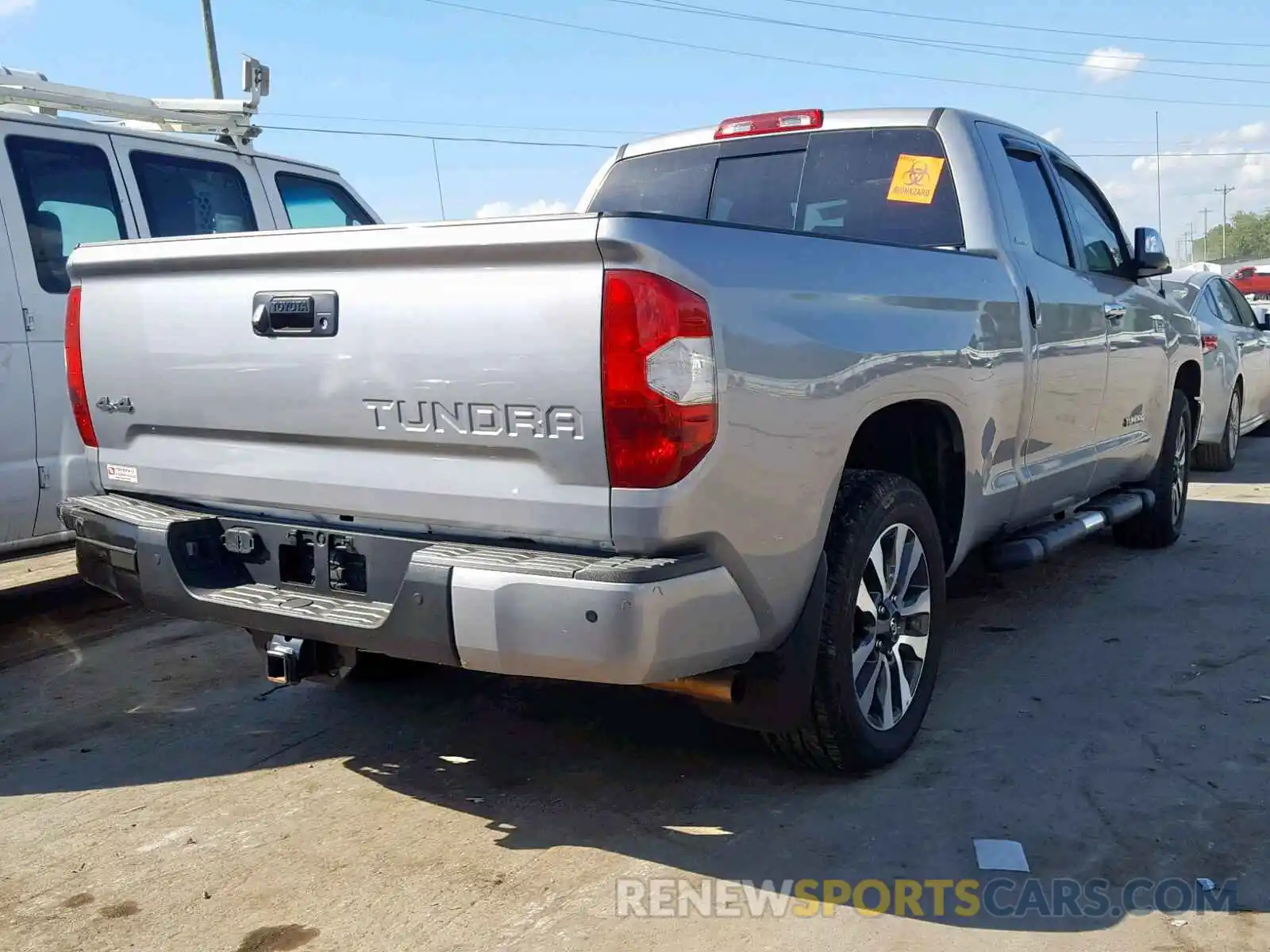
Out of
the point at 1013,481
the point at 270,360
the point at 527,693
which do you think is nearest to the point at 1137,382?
the point at 1013,481

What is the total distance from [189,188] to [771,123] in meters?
3.15

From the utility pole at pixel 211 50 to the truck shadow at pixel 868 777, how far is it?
19684mm

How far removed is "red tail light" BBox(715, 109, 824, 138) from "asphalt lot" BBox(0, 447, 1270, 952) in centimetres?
218

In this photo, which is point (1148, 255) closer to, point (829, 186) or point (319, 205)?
point (829, 186)

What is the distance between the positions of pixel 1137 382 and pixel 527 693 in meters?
3.26

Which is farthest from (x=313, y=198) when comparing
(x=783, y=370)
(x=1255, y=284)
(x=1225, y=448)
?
(x=1255, y=284)

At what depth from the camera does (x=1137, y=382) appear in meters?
5.69

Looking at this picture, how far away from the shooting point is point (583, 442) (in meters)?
2.75

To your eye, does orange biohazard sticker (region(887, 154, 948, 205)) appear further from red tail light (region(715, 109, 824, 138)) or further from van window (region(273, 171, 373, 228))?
van window (region(273, 171, 373, 228))

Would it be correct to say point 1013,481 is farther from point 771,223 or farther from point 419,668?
point 419,668

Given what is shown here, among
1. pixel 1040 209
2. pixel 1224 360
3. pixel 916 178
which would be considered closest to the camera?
pixel 916 178

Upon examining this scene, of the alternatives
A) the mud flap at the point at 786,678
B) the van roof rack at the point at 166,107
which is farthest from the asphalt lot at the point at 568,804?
the van roof rack at the point at 166,107

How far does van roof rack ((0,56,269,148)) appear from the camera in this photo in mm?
5892

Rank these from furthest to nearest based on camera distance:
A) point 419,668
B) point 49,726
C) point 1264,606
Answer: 1. point 1264,606
2. point 419,668
3. point 49,726
